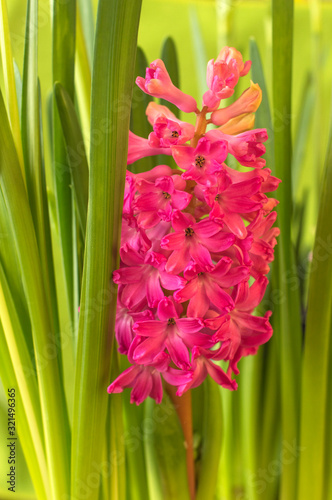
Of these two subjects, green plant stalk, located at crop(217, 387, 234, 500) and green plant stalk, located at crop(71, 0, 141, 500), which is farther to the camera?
green plant stalk, located at crop(217, 387, 234, 500)

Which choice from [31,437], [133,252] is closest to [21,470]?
[31,437]

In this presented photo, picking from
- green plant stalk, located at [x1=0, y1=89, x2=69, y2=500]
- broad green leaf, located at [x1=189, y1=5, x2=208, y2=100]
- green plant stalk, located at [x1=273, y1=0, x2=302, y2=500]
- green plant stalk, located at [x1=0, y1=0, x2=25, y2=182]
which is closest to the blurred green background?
broad green leaf, located at [x1=189, y1=5, x2=208, y2=100]

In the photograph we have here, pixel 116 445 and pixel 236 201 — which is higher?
pixel 236 201

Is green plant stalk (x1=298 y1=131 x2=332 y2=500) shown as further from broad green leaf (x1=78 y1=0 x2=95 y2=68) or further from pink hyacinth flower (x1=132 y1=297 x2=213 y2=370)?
broad green leaf (x1=78 y1=0 x2=95 y2=68)

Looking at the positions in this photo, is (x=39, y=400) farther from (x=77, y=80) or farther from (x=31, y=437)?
(x=77, y=80)

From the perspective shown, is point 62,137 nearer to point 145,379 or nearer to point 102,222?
point 102,222

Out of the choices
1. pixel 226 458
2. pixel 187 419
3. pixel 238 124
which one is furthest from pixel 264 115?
pixel 226 458

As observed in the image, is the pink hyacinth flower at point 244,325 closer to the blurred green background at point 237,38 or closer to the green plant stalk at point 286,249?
the green plant stalk at point 286,249
